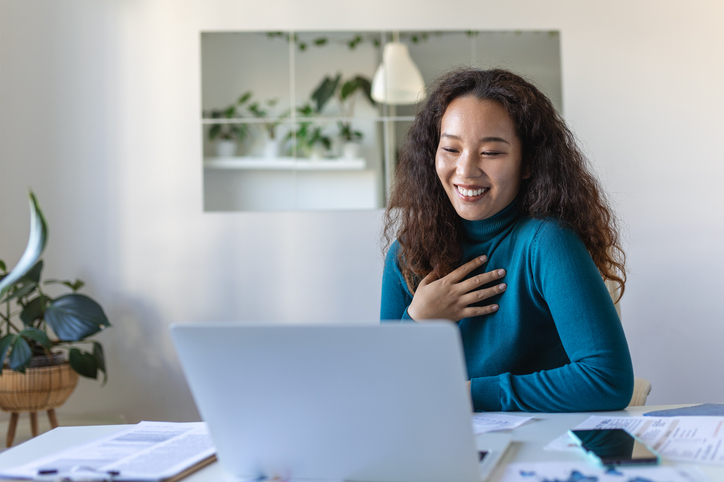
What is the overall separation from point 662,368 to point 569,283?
8.76 ft

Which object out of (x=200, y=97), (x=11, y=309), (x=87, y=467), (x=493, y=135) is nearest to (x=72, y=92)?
(x=200, y=97)

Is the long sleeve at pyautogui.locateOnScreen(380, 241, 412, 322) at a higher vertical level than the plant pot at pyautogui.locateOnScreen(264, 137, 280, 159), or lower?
lower

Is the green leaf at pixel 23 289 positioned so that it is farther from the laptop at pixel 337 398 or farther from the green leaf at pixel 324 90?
the laptop at pixel 337 398

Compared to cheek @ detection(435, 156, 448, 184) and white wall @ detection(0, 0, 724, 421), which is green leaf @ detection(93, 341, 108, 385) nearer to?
white wall @ detection(0, 0, 724, 421)

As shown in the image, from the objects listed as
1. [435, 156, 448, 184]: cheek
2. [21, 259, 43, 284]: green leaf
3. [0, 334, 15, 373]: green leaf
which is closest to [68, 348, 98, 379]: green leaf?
[0, 334, 15, 373]: green leaf

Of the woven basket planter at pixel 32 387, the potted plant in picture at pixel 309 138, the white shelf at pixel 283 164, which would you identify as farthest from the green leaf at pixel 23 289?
the potted plant in picture at pixel 309 138

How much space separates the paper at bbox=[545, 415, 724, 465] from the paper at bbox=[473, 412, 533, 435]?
0.33 feet

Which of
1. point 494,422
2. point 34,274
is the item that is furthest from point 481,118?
point 34,274

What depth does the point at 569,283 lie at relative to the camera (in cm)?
125

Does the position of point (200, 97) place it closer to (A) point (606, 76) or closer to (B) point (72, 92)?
(B) point (72, 92)

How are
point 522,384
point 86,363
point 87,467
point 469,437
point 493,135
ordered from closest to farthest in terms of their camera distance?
point 469,437
point 87,467
point 522,384
point 493,135
point 86,363

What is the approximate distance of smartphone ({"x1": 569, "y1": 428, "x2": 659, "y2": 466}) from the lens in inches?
31.4

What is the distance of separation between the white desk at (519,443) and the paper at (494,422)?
0.06ft

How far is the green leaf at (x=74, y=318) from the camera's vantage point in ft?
9.65
